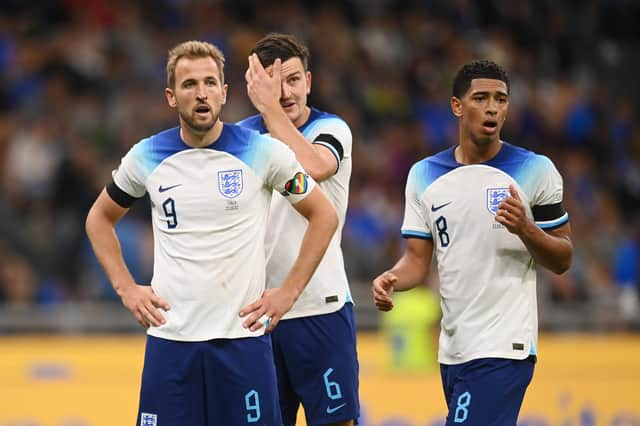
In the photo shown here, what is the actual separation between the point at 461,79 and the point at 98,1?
9.45m

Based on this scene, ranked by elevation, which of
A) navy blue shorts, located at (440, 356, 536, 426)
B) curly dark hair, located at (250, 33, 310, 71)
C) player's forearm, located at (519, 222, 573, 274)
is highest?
curly dark hair, located at (250, 33, 310, 71)

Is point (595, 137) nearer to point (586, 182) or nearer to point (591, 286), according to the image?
point (586, 182)

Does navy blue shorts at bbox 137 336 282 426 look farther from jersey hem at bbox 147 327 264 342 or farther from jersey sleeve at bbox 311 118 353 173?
jersey sleeve at bbox 311 118 353 173

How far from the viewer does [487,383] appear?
6020 mm

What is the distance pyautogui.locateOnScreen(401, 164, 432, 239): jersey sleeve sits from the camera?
642 centimetres

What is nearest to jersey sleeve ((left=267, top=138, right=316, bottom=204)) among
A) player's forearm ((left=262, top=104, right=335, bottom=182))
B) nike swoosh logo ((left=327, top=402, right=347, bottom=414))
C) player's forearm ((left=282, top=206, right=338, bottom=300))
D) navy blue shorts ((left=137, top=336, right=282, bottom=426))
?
player's forearm ((left=282, top=206, right=338, bottom=300))

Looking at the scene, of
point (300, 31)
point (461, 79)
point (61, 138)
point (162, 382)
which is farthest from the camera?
point (300, 31)

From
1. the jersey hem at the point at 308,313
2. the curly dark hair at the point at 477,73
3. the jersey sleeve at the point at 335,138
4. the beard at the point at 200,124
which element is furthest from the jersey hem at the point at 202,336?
the curly dark hair at the point at 477,73

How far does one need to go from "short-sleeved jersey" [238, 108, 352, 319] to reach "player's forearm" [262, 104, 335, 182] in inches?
8.0

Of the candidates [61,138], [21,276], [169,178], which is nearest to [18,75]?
[61,138]

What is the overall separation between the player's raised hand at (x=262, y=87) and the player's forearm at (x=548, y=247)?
1.40 meters

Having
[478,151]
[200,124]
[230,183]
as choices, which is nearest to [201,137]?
[200,124]

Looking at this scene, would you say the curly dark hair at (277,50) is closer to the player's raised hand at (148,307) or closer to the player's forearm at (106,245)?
the player's forearm at (106,245)

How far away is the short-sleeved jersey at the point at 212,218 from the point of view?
5695mm
